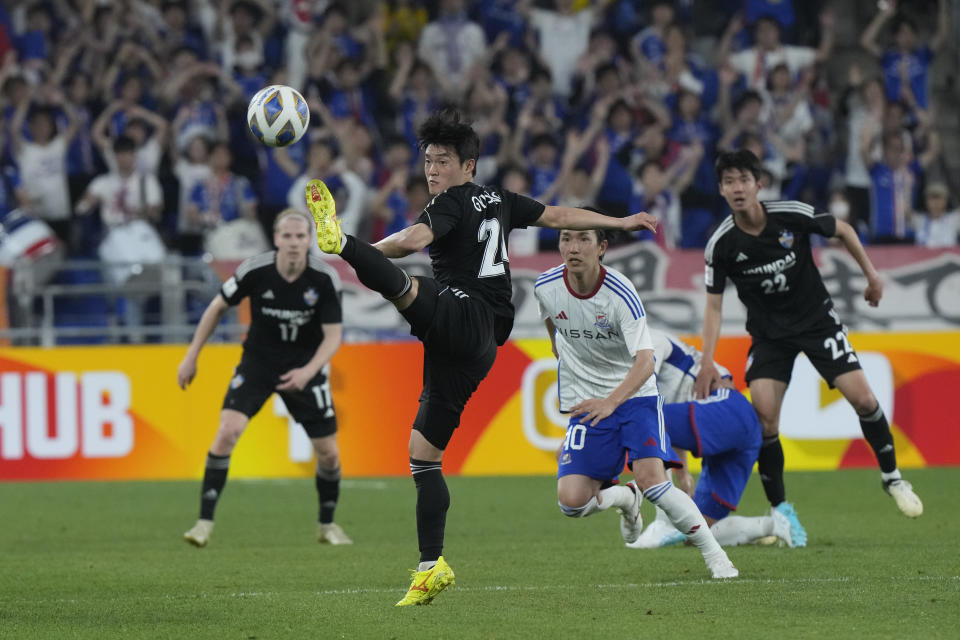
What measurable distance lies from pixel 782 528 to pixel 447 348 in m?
3.37

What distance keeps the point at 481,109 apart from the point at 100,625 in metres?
12.4

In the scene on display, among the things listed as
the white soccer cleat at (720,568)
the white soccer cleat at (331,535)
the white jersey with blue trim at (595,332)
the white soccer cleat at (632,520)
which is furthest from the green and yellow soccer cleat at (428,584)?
the white soccer cleat at (331,535)

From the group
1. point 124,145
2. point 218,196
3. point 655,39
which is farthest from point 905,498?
point 655,39

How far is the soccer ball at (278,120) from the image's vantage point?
7.86m

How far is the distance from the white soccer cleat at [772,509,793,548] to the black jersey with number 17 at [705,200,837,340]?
4.13 ft

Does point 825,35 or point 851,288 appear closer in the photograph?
point 851,288

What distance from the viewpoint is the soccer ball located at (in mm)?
7863

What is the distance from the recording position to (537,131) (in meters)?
18.5

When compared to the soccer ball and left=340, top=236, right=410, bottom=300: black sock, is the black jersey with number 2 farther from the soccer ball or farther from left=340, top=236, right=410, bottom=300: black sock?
left=340, top=236, right=410, bottom=300: black sock

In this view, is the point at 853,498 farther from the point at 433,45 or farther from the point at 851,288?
the point at 433,45

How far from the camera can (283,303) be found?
424 inches

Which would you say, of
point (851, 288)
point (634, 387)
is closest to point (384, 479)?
point (851, 288)

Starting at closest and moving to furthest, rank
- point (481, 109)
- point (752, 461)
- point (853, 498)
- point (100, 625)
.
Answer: point (100, 625), point (752, 461), point (853, 498), point (481, 109)

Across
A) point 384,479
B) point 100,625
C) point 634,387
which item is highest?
point 634,387
